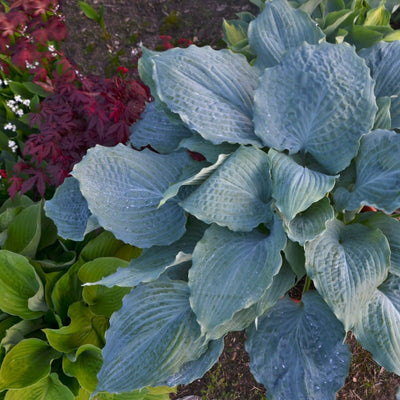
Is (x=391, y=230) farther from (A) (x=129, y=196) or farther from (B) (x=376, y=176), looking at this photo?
(A) (x=129, y=196)

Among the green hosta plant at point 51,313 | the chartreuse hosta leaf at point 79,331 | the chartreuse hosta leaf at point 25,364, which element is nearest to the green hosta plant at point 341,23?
the green hosta plant at point 51,313

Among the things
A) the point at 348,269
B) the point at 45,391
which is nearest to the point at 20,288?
the point at 45,391

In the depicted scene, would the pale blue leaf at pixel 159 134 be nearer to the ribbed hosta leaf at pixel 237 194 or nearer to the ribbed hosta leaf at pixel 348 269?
the ribbed hosta leaf at pixel 237 194

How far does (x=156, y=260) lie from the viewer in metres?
1.23

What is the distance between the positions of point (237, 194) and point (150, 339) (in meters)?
0.47

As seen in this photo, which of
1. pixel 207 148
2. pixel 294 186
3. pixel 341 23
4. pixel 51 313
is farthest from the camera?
pixel 341 23

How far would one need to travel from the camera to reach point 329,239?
114 centimetres

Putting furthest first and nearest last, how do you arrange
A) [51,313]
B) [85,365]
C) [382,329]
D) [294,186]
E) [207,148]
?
[51,313] < [85,365] < [207,148] < [382,329] < [294,186]

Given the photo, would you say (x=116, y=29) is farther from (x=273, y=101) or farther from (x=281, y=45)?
(x=273, y=101)

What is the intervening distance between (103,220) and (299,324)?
650 mm

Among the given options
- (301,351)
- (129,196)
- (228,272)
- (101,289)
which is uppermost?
(129,196)

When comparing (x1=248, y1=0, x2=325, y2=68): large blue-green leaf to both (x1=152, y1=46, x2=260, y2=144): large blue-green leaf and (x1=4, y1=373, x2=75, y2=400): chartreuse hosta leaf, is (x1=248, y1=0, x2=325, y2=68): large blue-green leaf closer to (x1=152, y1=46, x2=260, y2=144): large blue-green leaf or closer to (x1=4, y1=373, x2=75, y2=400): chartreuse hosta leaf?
(x1=152, y1=46, x2=260, y2=144): large blue-green leaf

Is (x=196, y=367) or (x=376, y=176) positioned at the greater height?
(x=376, y=176)

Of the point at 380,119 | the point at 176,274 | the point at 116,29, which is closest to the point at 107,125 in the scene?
the point at 176,274
